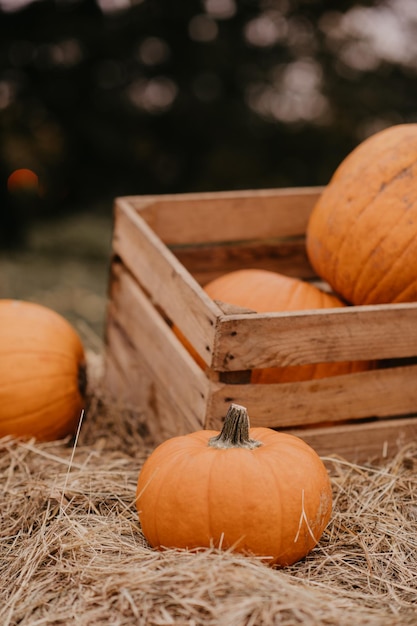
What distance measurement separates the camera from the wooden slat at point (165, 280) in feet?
6.93

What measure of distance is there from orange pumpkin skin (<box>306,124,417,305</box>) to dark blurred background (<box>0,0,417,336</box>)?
2571 mm

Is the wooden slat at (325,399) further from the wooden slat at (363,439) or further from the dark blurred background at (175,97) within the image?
the dark blurred background at (175,97)

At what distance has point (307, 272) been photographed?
126 inches

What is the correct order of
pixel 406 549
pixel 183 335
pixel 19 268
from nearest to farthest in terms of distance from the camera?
1. pixel 406 549
2. pixel 183 335
3. pixel 19 268

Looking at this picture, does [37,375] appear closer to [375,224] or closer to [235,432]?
[235,432]

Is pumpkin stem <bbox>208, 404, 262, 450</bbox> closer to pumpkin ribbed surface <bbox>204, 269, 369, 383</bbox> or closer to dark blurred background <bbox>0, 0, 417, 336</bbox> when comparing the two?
pumpkin ribbed surface <bbox>204, 269, 369, 383</bbox>

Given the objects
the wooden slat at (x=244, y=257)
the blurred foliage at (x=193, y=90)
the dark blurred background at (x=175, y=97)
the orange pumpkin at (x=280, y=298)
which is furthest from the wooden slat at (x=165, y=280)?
the blurred foliage at (x=193, y=90)

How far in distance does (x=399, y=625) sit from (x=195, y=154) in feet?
14.0

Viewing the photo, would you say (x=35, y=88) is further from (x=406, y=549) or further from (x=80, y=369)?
(x=406, y=549)

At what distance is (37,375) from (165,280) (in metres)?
0.49

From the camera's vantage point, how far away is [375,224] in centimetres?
237

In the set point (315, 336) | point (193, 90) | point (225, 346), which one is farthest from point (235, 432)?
point (193, 90)

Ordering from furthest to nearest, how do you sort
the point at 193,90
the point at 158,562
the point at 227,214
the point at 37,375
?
the point at 193,90 → the point at 227,214 → the point at 37,375 → the point at 158,562

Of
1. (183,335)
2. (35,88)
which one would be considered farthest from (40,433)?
(35,88)
